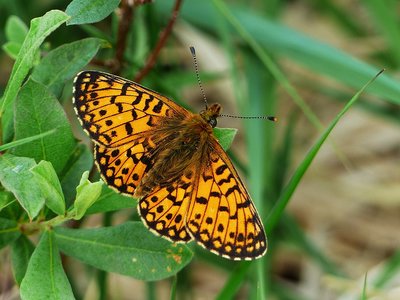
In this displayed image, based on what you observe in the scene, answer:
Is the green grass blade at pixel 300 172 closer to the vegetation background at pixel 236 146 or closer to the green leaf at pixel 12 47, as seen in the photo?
the vegetation background at pixel 236 146

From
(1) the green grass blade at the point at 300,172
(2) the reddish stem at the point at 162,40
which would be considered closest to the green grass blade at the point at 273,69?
(2) the reddish stem at the point at 162,40

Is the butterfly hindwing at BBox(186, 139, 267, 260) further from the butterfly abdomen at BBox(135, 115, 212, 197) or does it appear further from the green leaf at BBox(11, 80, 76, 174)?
the green leaf at BBox(11, 80, 76, 174)

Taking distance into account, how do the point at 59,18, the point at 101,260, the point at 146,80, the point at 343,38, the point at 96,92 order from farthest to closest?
the point at 343,38 < the point at 146,80 < the point at 96,92 < the point at 101,260 < the point at 59,18

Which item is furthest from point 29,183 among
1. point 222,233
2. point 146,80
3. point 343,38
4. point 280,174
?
point 343,38

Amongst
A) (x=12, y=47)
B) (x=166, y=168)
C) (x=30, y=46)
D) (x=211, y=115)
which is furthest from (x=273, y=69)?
(x=30, y=46)

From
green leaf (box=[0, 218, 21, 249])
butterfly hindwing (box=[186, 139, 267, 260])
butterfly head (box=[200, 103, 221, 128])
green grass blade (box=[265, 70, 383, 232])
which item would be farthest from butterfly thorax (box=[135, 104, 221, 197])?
green leaf (box=[0, 218, 21, 249])

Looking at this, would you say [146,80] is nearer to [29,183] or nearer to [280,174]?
[280,174]

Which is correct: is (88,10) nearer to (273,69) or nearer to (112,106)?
(112,106)
